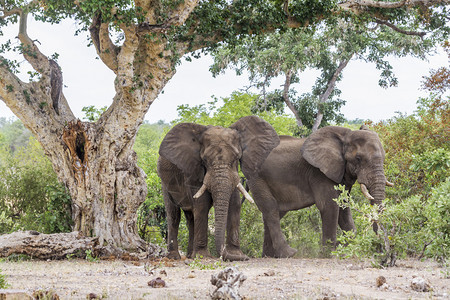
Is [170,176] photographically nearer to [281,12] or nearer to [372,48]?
[281,12]

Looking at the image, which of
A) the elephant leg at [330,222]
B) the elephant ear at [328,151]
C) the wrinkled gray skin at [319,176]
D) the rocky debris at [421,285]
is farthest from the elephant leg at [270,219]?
the rocky debris at [421,285]

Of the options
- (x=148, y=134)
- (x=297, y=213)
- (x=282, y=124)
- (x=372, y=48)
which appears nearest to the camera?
(x=297, y=213)

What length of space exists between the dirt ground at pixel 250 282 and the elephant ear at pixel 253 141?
2.58 metres

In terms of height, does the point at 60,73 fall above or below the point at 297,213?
above

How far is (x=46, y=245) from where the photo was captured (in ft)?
40.0

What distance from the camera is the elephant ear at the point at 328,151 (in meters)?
12.9

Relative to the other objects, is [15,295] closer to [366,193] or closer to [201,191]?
[201,191]

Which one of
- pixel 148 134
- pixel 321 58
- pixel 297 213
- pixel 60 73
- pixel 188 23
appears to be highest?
pixel 148 134

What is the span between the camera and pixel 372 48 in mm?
28500

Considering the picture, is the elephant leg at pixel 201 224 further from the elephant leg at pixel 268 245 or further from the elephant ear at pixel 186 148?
the elephant leg at pixel 268 245

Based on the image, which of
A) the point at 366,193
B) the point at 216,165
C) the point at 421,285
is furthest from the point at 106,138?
the point at 421,285

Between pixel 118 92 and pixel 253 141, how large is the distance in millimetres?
4057

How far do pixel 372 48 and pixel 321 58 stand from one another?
2865mm

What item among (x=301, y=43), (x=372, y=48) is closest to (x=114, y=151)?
(x=301, y=43)
